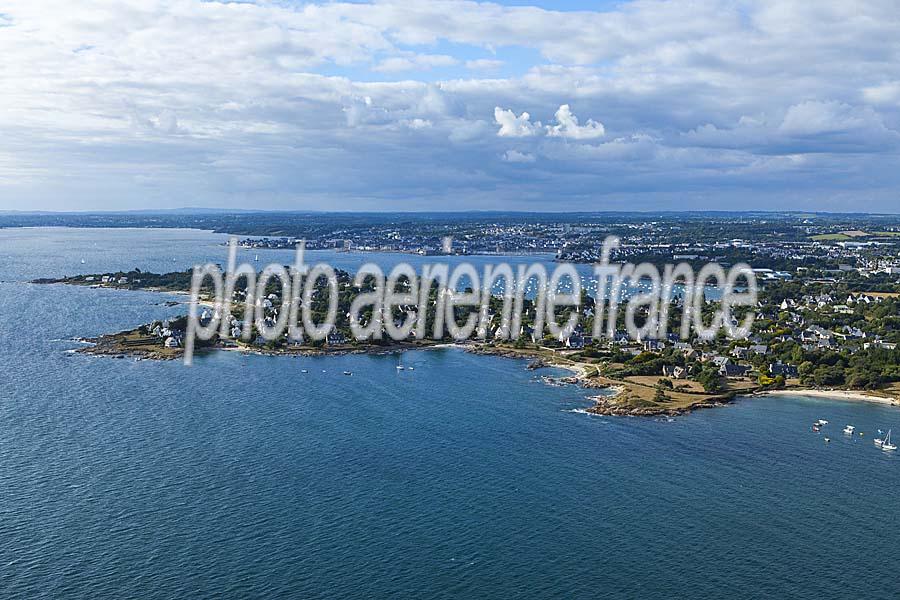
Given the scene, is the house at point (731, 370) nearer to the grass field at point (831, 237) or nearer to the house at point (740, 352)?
the house at point (740, 352)

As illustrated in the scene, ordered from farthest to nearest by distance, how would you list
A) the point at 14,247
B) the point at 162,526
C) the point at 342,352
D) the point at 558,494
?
the point at 14,247 → the point at 342,352 → the point at 558,494 → the point at 162,526

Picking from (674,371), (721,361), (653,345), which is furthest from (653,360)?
(653,345)

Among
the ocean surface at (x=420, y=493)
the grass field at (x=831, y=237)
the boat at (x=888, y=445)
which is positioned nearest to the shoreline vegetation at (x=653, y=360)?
the ocean surface at (x=420, y=493)

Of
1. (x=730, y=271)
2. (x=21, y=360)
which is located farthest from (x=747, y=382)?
(x=730, y=271)

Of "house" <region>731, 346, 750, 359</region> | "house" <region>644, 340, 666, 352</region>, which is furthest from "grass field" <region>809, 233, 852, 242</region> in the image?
"house" <region>644, 340, 666, 352</region>

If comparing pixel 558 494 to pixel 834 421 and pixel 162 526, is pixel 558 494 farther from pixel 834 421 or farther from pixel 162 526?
pixel 834 421
